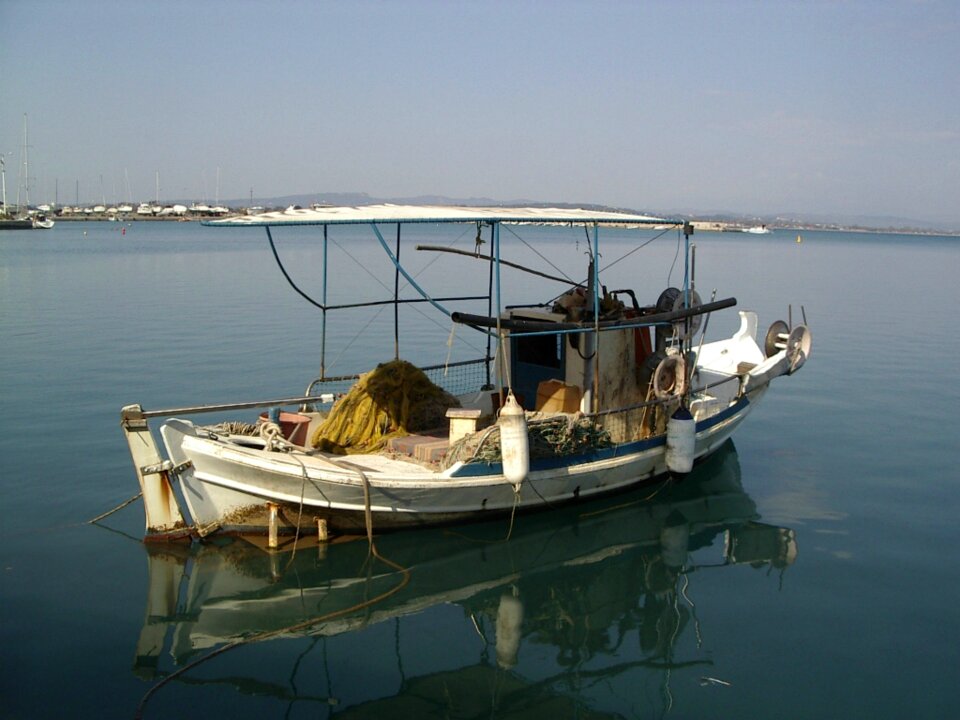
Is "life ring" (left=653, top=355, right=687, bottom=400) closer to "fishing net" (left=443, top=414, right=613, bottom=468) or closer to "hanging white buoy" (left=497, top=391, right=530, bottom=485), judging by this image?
"fishing net" (left=443, top=414, right=613, bottom=468)

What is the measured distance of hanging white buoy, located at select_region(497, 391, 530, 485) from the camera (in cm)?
1002

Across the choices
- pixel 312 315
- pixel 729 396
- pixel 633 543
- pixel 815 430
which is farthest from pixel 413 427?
pixel 312 315

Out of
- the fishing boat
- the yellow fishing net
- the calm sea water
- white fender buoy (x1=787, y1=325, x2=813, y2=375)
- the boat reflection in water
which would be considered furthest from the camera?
white fender buoy (x1=787, y1=325, x2=813, y2=375)

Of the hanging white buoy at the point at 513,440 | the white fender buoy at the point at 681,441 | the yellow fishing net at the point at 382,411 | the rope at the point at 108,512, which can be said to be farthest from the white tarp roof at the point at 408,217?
the rope at the point at 108,512

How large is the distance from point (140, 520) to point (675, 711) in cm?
754

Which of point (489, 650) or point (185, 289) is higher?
point (185, 289)

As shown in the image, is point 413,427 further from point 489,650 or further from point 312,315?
point 312,315

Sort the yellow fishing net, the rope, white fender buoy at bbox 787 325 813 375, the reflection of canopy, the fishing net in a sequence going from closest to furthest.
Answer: the reflection of canopy
the fishing net
the rope
the yellow fishing net
white fender buoy at bbox 787 325 813 375

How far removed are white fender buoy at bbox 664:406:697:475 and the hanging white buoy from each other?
2.99 metres

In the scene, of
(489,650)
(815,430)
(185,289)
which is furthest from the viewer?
(185,289)

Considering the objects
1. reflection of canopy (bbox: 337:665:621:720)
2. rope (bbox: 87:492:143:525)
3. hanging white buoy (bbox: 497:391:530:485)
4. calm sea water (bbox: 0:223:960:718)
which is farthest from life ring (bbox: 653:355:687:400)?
rope (bbox: 87:492:143:525)

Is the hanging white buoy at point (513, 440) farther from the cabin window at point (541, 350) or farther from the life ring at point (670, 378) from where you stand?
the life ring at point (670, 378)

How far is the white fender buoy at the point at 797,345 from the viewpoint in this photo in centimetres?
1539

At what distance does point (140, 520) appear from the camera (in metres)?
11.5
